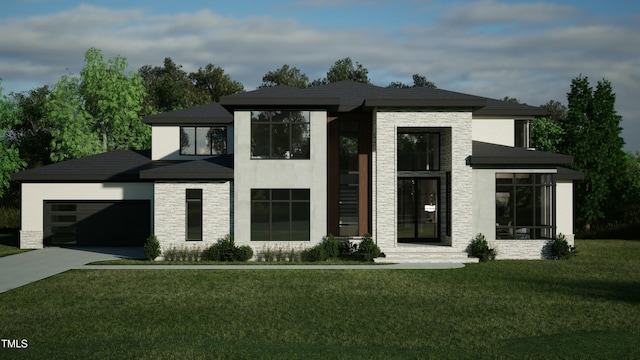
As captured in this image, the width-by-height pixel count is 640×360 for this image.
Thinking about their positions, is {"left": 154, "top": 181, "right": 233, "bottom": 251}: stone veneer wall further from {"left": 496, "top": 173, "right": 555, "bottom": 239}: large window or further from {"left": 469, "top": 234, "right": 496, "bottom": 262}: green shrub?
{"left": 496, "top": 173, "right": 555, "bottom": 239}: large window

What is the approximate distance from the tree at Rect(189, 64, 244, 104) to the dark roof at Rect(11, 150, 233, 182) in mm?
36666

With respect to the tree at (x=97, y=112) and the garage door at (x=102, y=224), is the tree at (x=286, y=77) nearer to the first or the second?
the tree at (x=97, y=112)

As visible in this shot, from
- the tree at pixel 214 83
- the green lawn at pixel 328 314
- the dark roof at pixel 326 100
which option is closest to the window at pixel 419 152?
the dark roof at pixel 326 100

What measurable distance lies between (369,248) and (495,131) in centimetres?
1108

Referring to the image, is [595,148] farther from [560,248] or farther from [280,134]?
[280,134]

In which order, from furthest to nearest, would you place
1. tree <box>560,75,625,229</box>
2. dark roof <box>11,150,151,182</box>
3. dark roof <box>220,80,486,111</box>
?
tree <box>560,75,625,229</box>, dark roof <box>11,150,151,182</box>, dark roof <box>220,80,486,111</box>

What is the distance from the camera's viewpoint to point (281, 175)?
26.0 m

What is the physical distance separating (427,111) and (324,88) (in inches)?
240

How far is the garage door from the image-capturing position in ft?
103

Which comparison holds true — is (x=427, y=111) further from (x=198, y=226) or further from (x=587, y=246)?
(x=587, y=246)

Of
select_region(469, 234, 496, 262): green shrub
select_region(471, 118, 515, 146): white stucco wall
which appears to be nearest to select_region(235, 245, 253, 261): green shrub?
select_region(469, 234, 496, 262): green shrub

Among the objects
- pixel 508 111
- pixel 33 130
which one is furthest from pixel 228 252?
pixel 33 130

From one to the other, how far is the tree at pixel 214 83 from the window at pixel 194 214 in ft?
148

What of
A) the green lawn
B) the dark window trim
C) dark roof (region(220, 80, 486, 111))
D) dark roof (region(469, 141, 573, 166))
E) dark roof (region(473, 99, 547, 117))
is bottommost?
the green lawn
